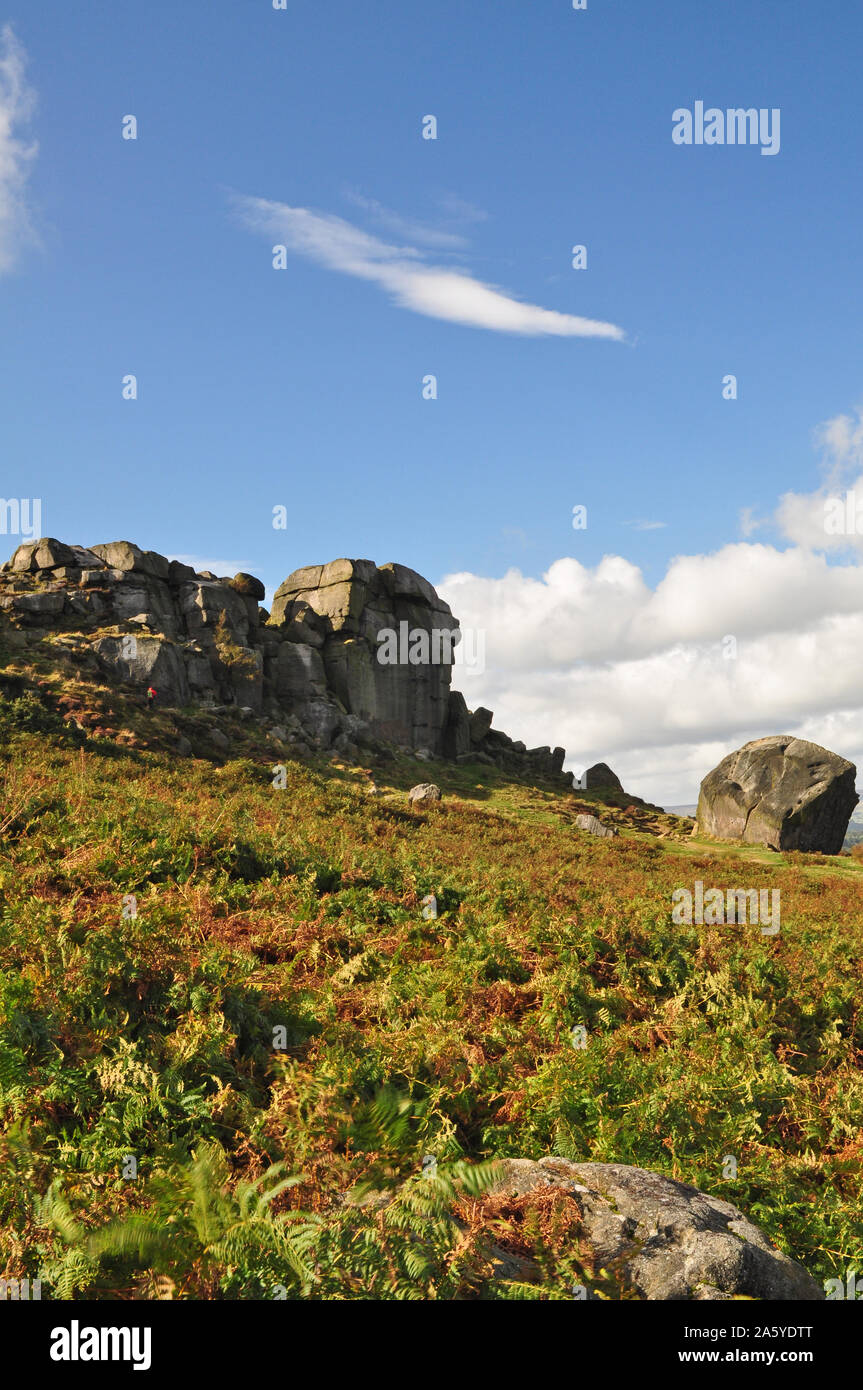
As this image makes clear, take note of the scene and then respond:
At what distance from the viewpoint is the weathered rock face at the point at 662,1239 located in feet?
13.5

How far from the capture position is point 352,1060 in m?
6.66

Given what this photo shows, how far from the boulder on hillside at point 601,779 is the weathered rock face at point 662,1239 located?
161ft

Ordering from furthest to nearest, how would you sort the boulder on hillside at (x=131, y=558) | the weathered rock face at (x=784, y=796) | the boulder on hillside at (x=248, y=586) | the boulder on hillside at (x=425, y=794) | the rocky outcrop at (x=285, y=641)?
the boulder on hillside at (x=248, y=586)
the boulder on hillside at (x=131, y=558)
the rocky outcrop at (x=285, y=641)
the boulder on hillside at (x=425, y=794)
the weathered rock face at (x=784, y=796)

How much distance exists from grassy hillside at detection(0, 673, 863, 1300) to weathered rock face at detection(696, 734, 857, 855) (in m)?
22.5

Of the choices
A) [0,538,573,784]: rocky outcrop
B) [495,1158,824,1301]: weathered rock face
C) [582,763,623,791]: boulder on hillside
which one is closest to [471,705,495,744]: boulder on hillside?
[0,538,573,784]: rocky outcrop

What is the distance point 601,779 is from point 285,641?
23.7m

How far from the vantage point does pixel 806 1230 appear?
5797mm

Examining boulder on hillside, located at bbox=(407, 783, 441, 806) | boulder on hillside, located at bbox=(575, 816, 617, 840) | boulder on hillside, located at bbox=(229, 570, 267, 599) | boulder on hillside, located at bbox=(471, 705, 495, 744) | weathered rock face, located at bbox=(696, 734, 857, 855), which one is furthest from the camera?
boulder on hillside, located at bbox=(471, 705, 495, 744)

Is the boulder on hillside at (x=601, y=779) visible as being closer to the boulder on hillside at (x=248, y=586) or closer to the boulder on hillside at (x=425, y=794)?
the boulder on hillside at (x=425, y=794)

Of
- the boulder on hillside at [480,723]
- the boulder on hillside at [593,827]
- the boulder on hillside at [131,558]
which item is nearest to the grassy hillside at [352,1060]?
the boulder on hillside at [593,827]

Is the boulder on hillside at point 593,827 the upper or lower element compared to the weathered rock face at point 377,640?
lower

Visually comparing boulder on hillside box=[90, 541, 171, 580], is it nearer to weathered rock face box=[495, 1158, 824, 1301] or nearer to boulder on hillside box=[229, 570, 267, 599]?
boulder on hillside box=[229, 570, 267, 599]

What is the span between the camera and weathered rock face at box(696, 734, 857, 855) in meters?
34.9
